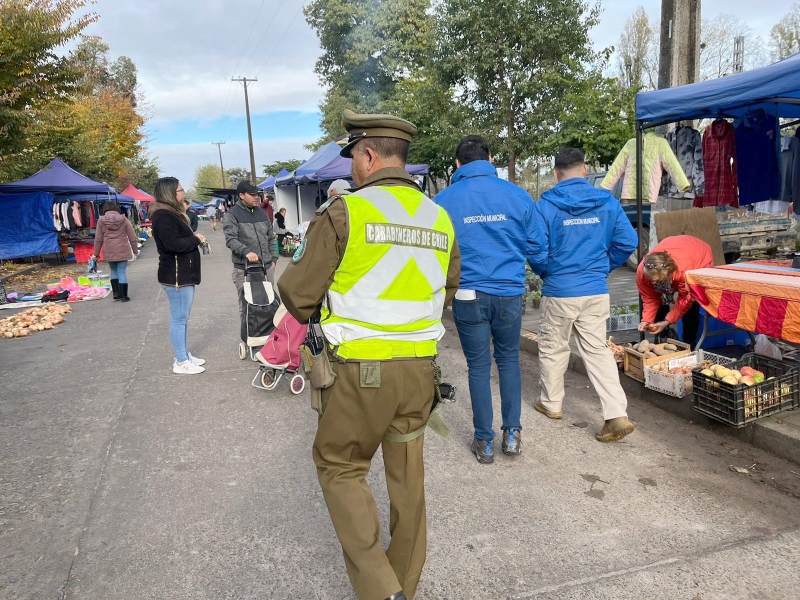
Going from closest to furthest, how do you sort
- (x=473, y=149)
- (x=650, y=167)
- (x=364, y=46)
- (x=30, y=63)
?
(x=473, y=149), (x=650, y=167), (x=30, y=63), (x=364, y=46)

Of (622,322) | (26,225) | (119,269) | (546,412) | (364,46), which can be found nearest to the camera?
(546,412)

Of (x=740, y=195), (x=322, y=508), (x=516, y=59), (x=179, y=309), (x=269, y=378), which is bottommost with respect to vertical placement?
(x=322, y=508)

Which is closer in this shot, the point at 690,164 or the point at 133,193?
the point at 690,164

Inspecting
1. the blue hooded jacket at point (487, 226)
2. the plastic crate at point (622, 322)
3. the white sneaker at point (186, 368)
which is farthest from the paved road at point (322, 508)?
the plastic crate at point (622, 322)

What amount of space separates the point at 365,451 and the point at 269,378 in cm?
371

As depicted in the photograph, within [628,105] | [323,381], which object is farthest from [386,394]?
[628,105]

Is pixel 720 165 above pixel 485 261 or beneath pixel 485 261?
above

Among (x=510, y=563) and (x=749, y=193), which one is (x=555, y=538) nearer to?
(x=510, y=563)

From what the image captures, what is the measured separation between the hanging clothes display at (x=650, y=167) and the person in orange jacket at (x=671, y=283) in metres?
0.89

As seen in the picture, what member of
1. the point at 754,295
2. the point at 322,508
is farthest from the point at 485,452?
the point at 754,295

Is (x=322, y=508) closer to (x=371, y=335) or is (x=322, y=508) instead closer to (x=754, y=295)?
(x=371, y=335)

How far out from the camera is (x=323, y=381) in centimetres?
215

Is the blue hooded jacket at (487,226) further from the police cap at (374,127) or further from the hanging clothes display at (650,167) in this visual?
the hanging clothes display at (650,167)

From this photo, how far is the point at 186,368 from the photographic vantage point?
6.19 metres
